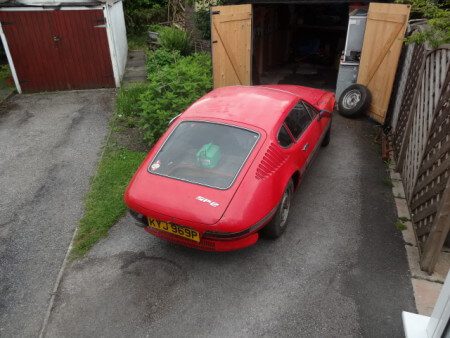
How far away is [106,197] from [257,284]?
110 inches

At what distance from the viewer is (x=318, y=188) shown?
5543 millimetres

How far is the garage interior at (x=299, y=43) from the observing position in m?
11.1

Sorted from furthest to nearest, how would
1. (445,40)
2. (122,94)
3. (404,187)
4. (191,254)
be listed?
(122,94) < (404,187) < (445,40) < (191,254)

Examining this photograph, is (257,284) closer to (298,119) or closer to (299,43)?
(298,119)

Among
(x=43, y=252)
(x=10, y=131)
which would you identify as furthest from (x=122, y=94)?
(x=43, y=252)

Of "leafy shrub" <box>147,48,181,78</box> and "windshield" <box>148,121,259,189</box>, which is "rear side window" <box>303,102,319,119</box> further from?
"leafy shrub" <box>147,48,181,78</box>

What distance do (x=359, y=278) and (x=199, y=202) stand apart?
203 cm

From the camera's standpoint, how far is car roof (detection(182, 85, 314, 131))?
440 cm

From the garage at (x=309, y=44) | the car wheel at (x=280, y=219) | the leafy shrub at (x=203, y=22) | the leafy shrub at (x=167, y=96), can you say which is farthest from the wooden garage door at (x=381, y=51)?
the leafy shrub at (x=203, y=22)

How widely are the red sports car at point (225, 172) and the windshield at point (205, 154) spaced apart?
1 cm

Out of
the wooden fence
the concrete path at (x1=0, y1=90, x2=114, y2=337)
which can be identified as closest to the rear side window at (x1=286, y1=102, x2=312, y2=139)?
the wooden fence

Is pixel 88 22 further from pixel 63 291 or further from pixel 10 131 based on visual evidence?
pixel 63 291

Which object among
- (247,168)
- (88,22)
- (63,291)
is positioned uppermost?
(88,22)

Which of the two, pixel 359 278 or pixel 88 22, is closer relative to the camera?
pixel 359 278
